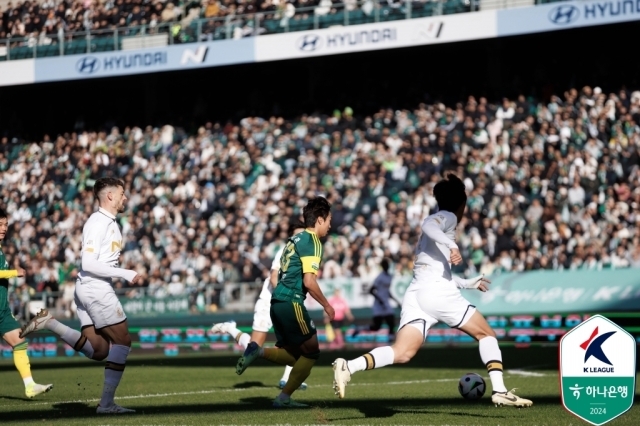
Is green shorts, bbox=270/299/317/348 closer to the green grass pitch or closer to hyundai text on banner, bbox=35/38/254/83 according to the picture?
the green grass pitch

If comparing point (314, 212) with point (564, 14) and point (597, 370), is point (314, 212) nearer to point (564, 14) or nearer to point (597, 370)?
point (597, 370)

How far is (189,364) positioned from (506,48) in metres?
17.2

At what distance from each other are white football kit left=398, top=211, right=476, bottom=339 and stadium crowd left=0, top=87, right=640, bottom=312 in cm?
1419

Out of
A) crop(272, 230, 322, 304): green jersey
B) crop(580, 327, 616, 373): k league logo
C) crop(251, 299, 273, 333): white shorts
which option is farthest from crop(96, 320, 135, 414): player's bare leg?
crop(580, 327, 616, 373): k league logo

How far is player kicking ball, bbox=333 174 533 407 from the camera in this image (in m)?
10.1

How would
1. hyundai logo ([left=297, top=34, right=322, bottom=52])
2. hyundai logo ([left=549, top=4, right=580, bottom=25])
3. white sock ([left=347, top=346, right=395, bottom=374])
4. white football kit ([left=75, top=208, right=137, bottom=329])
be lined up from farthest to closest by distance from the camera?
hyundai logo ([left=297, top=34, right=322, bottom=52]) → hyundai logo ([left=549, top=4, right=580, bottom=25]) → white football kit ([left=75, top=208, right=137, bottom=329]) → white sock ([left=347, top=346, right=395, bottom=374])

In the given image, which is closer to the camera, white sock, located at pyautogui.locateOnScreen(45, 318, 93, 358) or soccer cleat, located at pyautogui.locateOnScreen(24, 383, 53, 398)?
white sock, located at pyautogui.locateOnScreen(45, 318, 93, 358)

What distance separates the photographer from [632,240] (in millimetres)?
24219

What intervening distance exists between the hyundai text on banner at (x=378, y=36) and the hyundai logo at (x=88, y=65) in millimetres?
6227

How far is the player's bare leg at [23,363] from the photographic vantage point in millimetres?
13320

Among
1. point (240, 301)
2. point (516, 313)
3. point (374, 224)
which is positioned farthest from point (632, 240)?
point (240, 301)

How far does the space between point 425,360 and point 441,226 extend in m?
10.0

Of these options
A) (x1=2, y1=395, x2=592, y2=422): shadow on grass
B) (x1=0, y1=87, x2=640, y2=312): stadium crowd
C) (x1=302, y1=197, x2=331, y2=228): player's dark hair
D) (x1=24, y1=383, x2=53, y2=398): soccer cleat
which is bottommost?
(x1=2, y1=395, x2=592, y2=422): shadow on grass

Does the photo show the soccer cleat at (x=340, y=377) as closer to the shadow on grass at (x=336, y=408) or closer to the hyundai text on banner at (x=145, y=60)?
the shadow on grass at (x=336, y=408)
